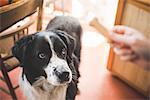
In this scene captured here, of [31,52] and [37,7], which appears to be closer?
[31,52]

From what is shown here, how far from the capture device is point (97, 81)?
193 cm

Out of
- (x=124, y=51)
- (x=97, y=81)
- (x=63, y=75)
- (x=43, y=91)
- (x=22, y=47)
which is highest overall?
(x=124, y=51)

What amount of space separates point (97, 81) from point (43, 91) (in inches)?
30.7

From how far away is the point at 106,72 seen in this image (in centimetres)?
204

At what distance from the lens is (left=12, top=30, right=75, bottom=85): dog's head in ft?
3.51

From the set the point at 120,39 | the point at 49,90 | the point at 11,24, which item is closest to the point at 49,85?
the point at 49,90

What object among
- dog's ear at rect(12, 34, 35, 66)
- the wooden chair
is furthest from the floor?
dog's ear at rect(12, 34, 35, 66)

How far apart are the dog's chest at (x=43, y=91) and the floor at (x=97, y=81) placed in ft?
1.18

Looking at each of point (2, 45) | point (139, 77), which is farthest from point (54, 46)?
point (139, 77)

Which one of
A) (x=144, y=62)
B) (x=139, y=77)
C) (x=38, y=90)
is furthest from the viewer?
(x=139, y=77)

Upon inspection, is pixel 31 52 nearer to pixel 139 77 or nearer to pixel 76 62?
pixel 76 62

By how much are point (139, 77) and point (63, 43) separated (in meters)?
0.81

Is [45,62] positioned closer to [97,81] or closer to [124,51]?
[124,51]

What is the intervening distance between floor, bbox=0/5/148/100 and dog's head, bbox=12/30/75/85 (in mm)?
535
